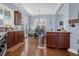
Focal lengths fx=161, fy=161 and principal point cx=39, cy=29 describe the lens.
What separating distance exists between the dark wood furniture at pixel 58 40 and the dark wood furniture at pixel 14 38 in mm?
1367

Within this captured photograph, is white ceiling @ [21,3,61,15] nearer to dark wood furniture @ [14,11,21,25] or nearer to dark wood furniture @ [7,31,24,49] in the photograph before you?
dark wood furniture @ [14,11,21,25]

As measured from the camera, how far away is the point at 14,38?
4.37m

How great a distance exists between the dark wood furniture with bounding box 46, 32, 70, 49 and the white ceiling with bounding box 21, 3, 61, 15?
4.14 feet

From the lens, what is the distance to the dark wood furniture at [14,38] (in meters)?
4.17

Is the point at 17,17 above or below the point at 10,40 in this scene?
above

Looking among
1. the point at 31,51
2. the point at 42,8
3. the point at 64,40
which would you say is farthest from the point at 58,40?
the point at 42,8

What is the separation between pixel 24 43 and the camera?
437 cm

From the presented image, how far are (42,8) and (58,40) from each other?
1838 mm

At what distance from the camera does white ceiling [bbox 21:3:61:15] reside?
4052mm

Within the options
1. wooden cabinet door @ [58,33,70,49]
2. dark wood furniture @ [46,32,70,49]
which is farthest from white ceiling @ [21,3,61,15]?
wooden cabinet door @ [58,33,70,49]

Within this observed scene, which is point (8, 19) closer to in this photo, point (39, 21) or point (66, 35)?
point (39, 21)

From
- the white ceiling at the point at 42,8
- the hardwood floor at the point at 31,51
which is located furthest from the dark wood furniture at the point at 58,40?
the white ceiling at the point at 42,8

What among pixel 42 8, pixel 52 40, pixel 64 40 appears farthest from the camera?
pixel 52 40

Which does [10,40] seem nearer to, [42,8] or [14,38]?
[14,38]
